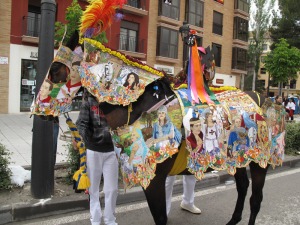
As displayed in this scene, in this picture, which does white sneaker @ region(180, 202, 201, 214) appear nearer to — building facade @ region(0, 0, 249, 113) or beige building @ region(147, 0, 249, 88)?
building facade @ region(0, 0, 249, 113)

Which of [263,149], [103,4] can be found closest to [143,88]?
[103,4]

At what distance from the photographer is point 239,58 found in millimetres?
28734

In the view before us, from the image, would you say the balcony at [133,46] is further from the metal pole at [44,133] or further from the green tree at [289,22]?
the green tree at [289,22]

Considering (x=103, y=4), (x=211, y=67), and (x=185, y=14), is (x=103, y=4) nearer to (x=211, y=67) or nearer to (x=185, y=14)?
(x=211, y=67)

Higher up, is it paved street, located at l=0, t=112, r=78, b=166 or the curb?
paved street, located at l=0, t=112, r=78, b=166

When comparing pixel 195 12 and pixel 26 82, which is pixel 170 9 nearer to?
pixel 195 12

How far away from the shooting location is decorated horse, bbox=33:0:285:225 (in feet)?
8.73

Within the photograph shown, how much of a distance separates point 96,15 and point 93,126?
1.08 m

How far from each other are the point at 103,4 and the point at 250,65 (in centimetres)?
3857

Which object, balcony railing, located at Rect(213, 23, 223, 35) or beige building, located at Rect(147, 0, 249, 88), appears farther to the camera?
balcony railing, located at Rect(213, 23, 223, 35)

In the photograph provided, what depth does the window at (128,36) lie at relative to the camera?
20408 mm

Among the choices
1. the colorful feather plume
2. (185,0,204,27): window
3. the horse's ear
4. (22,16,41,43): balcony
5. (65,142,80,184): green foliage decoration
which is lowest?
(65,142,80,184): green foliage decoration

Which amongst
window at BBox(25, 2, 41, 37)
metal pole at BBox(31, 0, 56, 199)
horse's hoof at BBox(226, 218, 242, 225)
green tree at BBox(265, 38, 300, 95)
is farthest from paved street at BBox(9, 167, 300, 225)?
window at BBox(25, 2, 41, 37)

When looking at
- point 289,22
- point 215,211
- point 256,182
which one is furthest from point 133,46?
point 289,22
